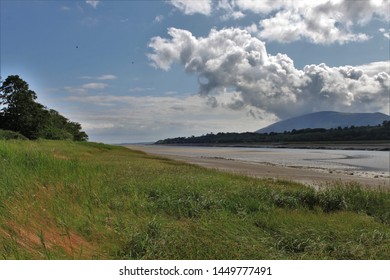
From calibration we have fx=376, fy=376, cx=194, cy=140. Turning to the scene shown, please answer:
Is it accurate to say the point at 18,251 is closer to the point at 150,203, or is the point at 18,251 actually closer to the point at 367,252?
the point at 150,203

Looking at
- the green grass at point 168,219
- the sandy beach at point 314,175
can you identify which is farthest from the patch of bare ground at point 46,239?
the sandy beach at point 314,175

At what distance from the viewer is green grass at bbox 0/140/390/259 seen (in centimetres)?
838

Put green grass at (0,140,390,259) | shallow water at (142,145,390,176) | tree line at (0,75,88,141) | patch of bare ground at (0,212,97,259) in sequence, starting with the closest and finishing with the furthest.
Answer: patch of bare ground at (0,212,97,259) → green grass at (0,140,390,259) → shallow water at (142,145,390,176) → tree line at (0,75,88,141)

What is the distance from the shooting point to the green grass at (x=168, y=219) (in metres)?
8.38

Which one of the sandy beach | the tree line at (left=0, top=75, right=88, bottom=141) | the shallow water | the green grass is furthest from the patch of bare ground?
the tree line at (left=0, top=75, right=88, bottom=141)

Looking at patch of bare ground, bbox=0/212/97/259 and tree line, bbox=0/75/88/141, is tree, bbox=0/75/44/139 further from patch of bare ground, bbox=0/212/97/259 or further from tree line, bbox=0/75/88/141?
patch of bare ground, bbox=0/212/97/259

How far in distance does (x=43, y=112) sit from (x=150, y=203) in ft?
246

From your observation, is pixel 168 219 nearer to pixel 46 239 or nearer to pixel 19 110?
pixel 46 239

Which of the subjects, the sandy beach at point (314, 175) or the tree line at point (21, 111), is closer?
the sandy beach at point (314, 175)

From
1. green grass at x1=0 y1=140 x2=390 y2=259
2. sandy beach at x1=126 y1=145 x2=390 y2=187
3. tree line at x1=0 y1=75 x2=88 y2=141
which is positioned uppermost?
tree line at x1=0 y1=75 x2=88 y2=141

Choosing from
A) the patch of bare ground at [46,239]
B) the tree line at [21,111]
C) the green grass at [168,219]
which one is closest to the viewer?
the patch of bare ground at [46,239]

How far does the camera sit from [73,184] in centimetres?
1255

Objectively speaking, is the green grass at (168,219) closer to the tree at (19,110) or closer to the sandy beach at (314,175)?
the sandy beach at (314,175)

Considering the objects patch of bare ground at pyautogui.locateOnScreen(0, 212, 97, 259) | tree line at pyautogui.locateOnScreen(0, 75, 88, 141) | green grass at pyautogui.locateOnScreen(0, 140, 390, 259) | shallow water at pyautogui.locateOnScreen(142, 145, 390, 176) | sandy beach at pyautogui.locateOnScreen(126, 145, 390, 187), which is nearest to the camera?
patch of bare ground at pyautogui.locateOnScreen(0, 212, 97, 259)
